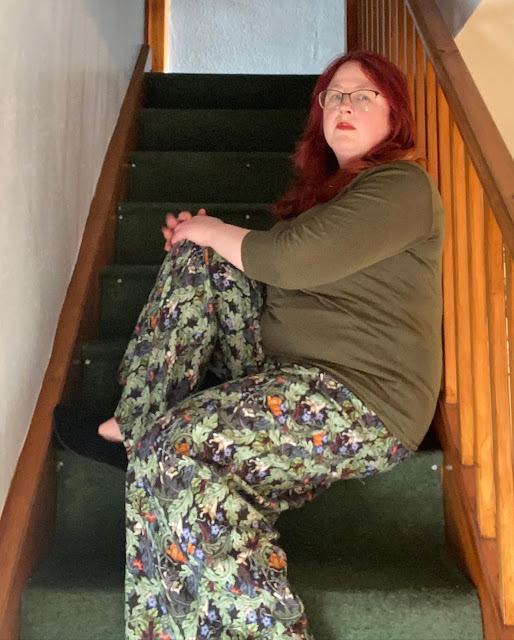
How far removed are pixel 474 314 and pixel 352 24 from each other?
2.08m

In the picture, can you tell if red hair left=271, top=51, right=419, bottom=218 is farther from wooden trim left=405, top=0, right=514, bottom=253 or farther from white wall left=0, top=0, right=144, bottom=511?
white wall left=0, top=0, right=144, bottom=511

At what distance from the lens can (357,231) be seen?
3.48ft

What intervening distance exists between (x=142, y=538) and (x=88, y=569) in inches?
8.7

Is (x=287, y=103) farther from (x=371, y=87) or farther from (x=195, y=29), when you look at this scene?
(x=371, y=87)

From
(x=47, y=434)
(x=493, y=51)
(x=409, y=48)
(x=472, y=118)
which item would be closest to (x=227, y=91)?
(x=409, y=48)

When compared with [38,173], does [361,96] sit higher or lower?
higher

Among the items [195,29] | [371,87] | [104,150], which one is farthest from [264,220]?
[195,29]

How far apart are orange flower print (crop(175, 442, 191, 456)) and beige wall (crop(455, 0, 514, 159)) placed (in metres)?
1.26

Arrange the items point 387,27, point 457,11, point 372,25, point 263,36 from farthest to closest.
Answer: point 263,36 < point 372,25 < point 387,27 < point 457,11

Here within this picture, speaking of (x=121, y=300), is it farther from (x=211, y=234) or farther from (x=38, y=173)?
(x=211, y=234)

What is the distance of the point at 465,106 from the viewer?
119cm

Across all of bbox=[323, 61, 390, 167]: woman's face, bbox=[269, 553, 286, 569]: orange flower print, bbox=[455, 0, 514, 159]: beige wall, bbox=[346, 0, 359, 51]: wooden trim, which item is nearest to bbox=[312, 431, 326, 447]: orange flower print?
bbox=[269, 553, 286, 569]: orange flower print

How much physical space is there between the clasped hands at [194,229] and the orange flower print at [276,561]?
0.57m

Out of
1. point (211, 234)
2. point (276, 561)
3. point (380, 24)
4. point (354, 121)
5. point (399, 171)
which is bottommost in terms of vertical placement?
point (276, 561)
